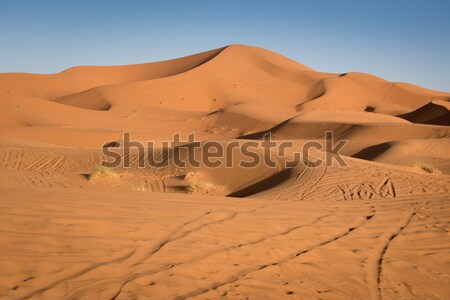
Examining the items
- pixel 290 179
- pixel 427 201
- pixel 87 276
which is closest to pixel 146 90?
pixel 290 179

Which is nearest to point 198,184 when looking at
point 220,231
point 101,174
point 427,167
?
point 101,174

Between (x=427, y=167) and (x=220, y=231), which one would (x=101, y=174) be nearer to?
(x=220, y=231)

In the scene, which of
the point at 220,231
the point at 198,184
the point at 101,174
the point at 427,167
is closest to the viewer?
the point at 220,231

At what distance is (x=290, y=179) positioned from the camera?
12586 millimetres

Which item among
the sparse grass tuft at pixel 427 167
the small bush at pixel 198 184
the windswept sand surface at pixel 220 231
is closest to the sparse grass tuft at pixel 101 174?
the windswept sand surface at pixel 220 231

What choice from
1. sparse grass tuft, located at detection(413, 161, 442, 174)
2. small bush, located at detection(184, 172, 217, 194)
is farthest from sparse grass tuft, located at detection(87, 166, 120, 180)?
sparse grass tuft, located at detection(413, 161, 442, 174)

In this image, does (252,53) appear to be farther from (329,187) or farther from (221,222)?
(221,222)

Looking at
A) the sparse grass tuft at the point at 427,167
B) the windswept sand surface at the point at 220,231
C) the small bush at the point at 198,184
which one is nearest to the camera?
the windswept sand surface at the point at 220,231

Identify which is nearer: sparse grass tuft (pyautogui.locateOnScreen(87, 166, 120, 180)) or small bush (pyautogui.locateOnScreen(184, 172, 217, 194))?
small bush (pyautogui.locateOnScreen(184, 172, 217, 194))

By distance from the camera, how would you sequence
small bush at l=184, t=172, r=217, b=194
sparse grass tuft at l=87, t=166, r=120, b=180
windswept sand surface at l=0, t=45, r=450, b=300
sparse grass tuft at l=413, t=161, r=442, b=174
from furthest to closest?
1. sparse grass tuft at l=413, t=161, r=442, b=174
2. sparse grass tuft at l=87, t=166, r=120, b=180
3. small bush at l=184, t=172, r=217, b=194
4. windswept sand surface at l=0, t=45, r=450, b=300

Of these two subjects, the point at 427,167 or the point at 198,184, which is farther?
the point at 427,167

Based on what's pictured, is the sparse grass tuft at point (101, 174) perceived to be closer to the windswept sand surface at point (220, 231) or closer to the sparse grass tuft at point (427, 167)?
the windswept sand surface at point (220, 231)

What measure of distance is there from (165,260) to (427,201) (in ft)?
18.2

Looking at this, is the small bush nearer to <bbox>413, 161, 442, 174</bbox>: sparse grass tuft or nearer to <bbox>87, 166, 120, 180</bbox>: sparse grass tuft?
<bbox>87, 166, 120, 180</bbox>: sparse grass tuft
